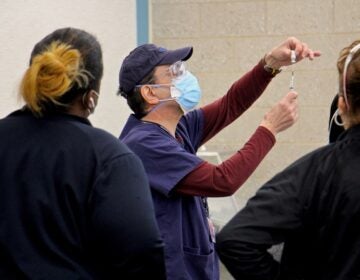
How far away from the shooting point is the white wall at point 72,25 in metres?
Answer: 3.21

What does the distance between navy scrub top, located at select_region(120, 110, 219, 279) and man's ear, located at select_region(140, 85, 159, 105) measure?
97 millimetres

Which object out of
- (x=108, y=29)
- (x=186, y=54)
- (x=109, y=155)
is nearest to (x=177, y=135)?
(x=186, y=54)

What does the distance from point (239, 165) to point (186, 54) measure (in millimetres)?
438

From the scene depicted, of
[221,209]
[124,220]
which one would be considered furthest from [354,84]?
[221,209]

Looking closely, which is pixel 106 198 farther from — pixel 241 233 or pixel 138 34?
pixel 138 34

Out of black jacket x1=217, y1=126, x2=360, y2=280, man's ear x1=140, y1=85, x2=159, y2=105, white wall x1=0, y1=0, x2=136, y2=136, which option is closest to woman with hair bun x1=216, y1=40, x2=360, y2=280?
black jacket x1=217, y1=126, x2=360, y2=280

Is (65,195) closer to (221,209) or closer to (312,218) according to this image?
(312,218)

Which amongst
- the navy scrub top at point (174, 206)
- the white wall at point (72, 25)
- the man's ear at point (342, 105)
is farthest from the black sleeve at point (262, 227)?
the white wall at point (72, 25)

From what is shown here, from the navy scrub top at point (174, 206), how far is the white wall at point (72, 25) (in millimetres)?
550

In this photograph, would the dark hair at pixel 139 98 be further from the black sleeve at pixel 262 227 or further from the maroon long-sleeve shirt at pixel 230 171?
the black sleeve at pixel 262 227

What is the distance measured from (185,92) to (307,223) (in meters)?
1.02

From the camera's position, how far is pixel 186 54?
2551mm

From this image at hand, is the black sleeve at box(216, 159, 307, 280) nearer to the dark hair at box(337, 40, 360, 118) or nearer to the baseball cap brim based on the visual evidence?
the dark hair at box(337, 40, 360, 118)

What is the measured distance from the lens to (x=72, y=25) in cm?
383
